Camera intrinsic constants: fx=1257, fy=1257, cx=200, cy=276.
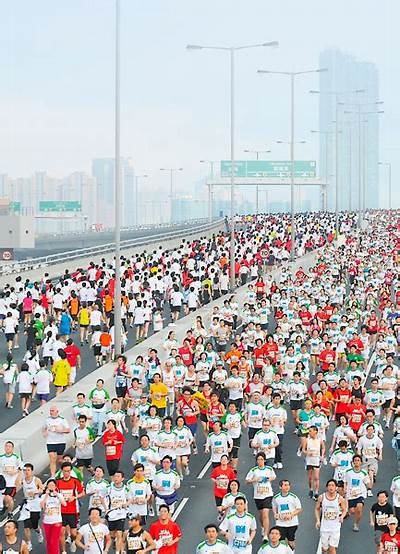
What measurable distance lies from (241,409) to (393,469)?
3.07 meters

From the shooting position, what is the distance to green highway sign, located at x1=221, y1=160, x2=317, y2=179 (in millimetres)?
119188

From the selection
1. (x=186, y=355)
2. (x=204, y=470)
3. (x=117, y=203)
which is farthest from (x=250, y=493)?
(x=117, y=203)

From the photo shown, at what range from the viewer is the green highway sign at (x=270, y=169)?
119 m

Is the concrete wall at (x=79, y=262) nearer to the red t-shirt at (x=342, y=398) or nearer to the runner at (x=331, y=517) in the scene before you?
the red t-shirt at (x=342, y=398)

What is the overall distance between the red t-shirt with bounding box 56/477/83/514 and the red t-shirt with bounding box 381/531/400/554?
3659mm

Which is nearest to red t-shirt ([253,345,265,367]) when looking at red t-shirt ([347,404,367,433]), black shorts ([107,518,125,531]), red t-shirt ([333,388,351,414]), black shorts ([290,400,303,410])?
black shorts ([290,400,303,410])

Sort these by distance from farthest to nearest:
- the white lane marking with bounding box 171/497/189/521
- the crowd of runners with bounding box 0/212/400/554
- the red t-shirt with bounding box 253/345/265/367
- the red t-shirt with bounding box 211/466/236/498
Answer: the red t-shirt with bounding box 253/345/265/367 < the white lane marking with bounding box 171/497/189/521 < the red t-shirt with bounding box 211/466/236/498 < the crowd of runners with bounding box 0/212/400/554

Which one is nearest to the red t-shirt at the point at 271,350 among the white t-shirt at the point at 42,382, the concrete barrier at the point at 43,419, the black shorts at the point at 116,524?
the concrete barrier at the point at 43,419

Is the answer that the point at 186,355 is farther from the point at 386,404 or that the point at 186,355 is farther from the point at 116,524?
the point at 116,524

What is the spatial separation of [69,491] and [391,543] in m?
3.83

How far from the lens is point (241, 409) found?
20.9m

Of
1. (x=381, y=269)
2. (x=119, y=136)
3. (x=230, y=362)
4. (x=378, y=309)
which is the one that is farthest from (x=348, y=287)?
(x=230, y=362)

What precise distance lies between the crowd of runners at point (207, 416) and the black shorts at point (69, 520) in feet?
0.06

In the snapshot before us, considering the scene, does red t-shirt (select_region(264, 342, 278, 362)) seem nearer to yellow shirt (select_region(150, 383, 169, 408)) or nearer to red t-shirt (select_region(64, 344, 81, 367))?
red t-shirt (select_region(64, 344, 81, 367))
